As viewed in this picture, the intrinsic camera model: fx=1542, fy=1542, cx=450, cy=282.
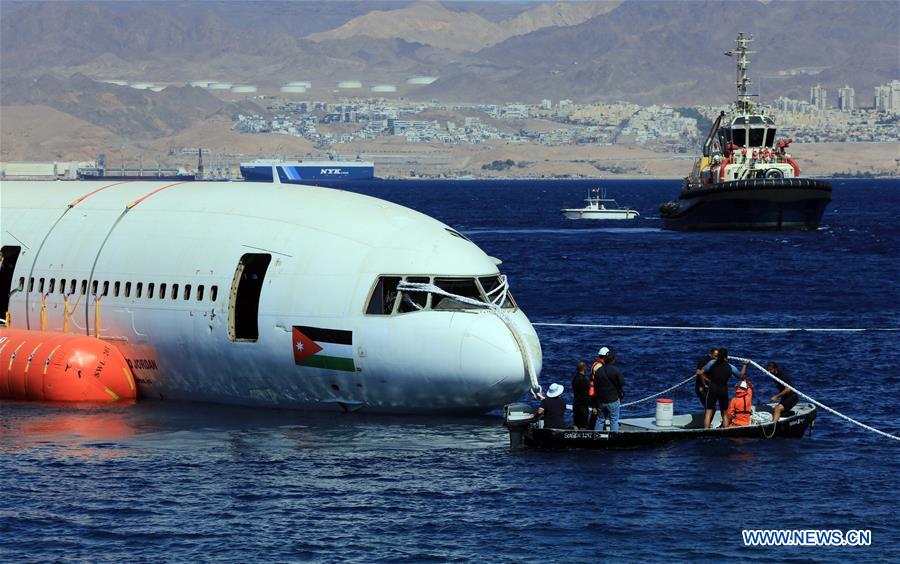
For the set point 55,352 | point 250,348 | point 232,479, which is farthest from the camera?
point 55,352

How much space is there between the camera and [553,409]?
36906 millimetres

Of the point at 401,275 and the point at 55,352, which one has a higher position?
the point at 401,275

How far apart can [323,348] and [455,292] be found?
362cm

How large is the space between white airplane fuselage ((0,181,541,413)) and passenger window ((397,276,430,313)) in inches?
2.2

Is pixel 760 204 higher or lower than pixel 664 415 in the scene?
higher

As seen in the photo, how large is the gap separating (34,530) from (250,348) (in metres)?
10.00

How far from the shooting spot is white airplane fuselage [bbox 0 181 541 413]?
126 ft

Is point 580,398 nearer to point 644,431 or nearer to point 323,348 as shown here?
point 644,431

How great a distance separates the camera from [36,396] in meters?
43.7

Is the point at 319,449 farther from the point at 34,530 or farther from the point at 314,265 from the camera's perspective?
the point at 34,530

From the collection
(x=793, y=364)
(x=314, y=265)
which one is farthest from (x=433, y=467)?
(x=793, y=364)

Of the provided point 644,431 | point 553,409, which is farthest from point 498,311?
point 644,431

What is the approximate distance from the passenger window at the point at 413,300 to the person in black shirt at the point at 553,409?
13.2ft

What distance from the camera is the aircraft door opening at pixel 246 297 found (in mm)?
40188
